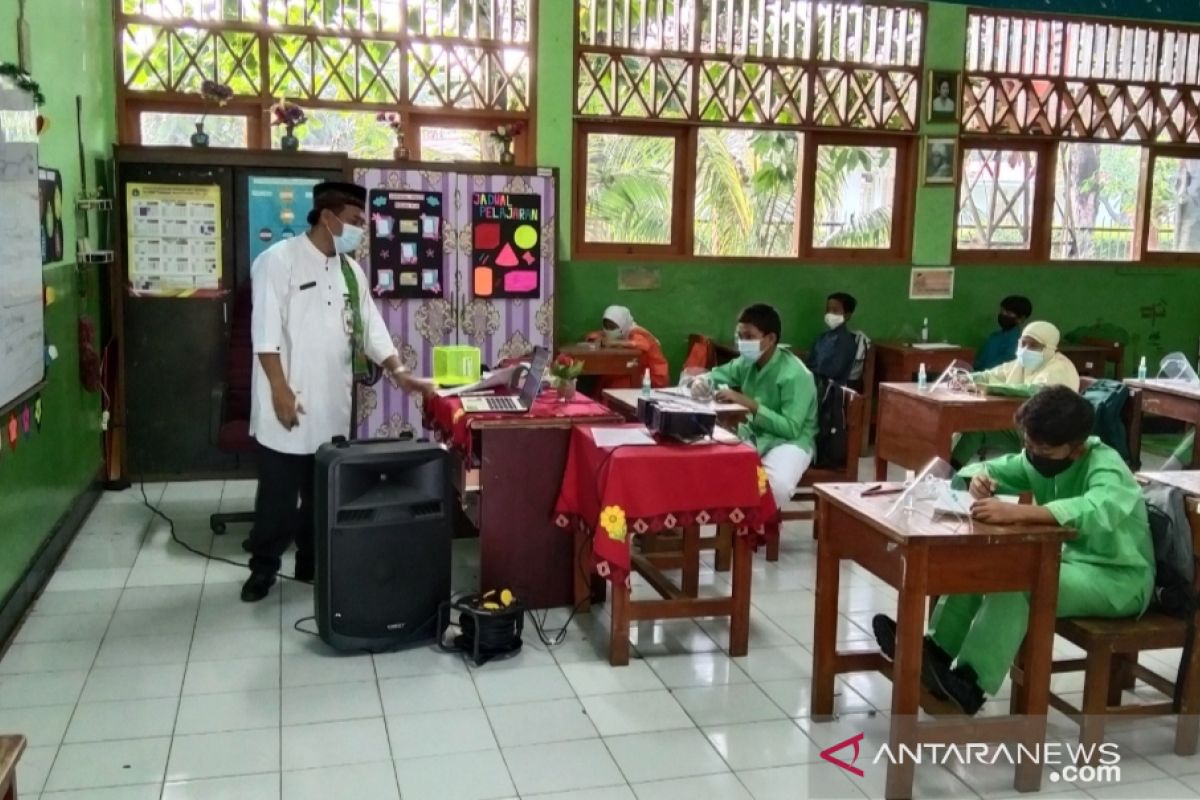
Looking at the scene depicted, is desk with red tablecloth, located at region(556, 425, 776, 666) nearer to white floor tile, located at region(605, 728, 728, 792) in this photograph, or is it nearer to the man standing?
white floor tile, located at region(605, 728, 728, 792)

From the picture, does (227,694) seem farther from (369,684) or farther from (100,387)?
(100,387)

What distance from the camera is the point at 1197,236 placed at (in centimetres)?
792

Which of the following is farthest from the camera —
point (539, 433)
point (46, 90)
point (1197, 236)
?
point (1197, 236)

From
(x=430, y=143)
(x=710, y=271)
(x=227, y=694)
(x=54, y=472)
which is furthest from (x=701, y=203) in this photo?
(x=227, y=694)

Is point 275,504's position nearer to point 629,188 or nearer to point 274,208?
point 274,208

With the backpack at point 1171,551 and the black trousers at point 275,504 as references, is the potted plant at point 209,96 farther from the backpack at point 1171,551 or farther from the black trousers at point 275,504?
the backpack at point 1171,551

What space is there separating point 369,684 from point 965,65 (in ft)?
18.9

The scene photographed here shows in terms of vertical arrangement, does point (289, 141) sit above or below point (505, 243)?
above

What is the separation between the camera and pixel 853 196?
721 centimetres

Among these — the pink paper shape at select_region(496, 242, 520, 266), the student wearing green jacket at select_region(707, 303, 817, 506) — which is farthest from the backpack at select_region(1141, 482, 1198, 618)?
the pink paper shape at select_region(496, 242, 520, 266)

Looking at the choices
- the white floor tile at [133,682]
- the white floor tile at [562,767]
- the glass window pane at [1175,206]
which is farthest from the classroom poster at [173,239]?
the glass window pane at [1175,206]

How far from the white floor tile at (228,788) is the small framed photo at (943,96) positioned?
19.6 feet

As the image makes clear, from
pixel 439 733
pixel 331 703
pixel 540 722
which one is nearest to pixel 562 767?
pixel 540 722

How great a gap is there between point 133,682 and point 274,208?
3.04 metres
